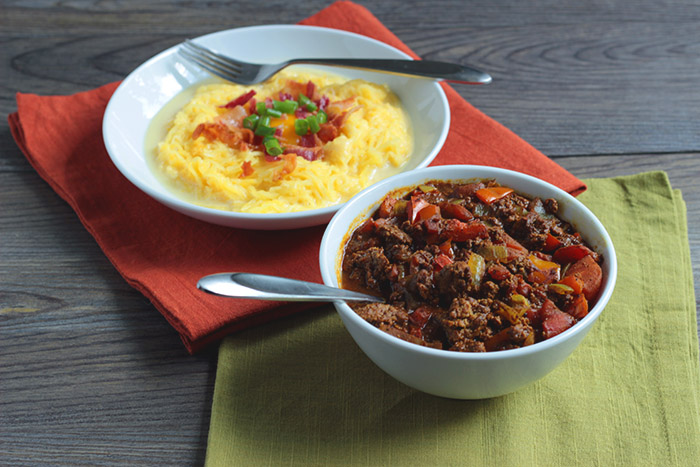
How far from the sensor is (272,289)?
322 cm

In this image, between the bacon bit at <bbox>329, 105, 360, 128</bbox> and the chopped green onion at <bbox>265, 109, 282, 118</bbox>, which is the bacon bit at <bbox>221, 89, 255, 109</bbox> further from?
the bacon bit at <bbox>329, 105, 360, 128</bbox>

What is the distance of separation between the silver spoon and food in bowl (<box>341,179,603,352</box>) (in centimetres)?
13

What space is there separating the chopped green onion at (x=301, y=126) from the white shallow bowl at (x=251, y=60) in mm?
811

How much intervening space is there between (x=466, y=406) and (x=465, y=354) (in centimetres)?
73

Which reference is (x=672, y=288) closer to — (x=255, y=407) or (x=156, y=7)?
(x=255, y=407)

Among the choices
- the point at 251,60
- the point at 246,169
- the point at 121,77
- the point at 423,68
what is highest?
the point at 423,68

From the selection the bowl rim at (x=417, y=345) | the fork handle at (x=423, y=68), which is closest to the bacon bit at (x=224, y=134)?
the fork handle at (x=423, y=68)

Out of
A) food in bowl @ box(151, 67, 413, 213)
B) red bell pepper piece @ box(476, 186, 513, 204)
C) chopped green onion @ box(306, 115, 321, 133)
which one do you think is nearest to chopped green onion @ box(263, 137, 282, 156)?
food in bowl @ box(151, 67, 413, 213)

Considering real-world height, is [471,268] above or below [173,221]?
above

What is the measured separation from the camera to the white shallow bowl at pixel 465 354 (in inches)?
116

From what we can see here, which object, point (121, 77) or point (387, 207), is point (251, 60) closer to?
point (121, 77)

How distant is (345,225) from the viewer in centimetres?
365

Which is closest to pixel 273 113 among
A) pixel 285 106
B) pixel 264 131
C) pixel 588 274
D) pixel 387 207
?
pixel 285 106

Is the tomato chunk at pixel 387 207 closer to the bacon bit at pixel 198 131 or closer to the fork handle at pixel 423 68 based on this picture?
the fork handle at pixel 423 68
